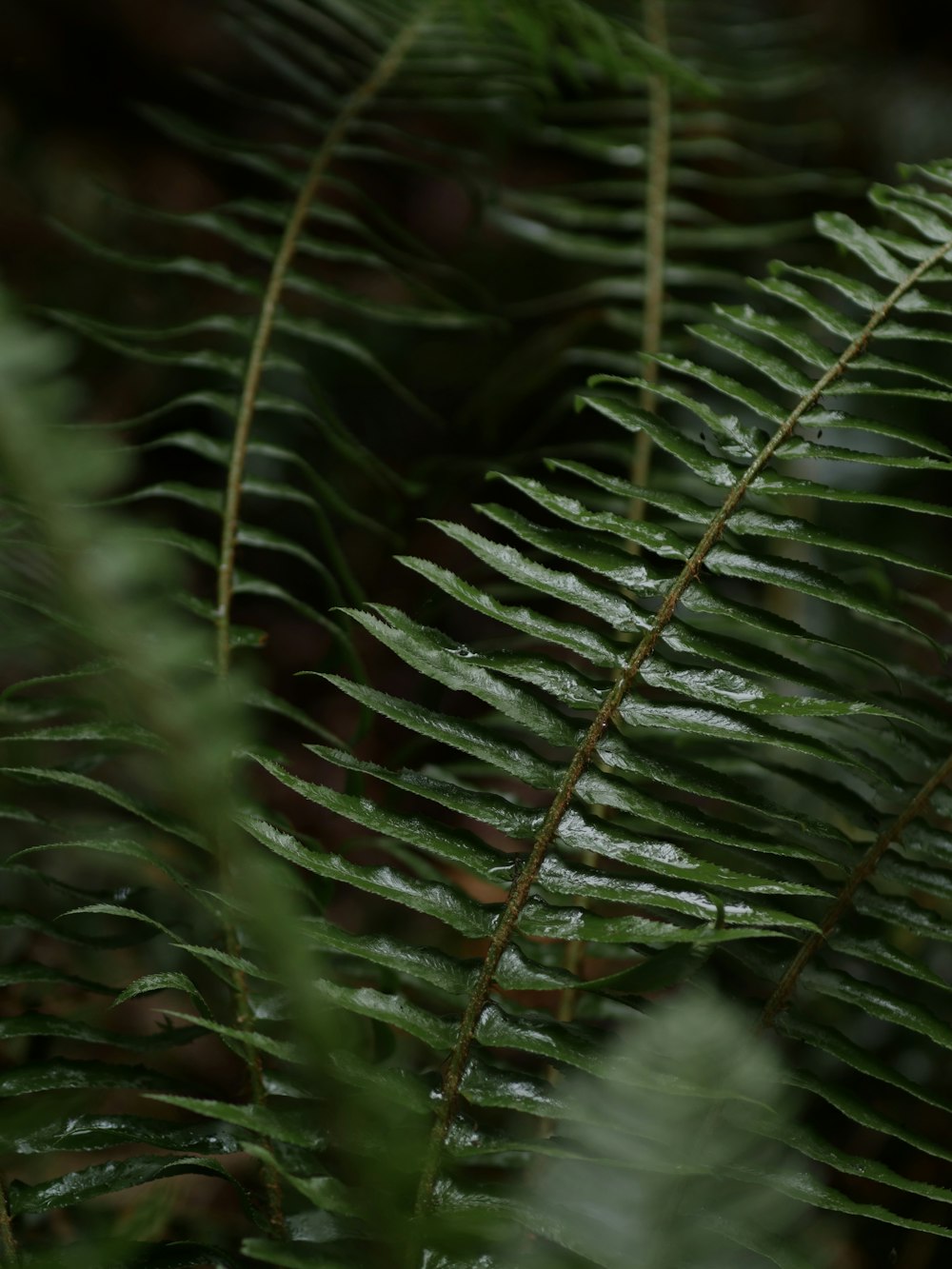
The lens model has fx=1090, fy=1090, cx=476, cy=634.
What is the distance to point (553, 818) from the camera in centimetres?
66

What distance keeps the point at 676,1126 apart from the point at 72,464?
0.46 meters

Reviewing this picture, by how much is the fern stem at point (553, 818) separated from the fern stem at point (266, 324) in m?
0.31

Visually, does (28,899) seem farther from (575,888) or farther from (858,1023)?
(858,1023)

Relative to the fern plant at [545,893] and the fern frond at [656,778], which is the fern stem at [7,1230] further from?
the fern frond at [656,778]

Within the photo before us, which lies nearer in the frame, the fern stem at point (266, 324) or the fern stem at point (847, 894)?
the fern stem at point (847, 894)

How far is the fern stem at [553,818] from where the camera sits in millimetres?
646

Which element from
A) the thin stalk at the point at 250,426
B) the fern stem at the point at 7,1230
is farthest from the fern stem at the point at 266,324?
the fern stem at the point at 7,1230

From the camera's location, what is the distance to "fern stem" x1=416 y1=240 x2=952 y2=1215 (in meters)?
0.65

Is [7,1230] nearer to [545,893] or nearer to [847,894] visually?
[545,893]

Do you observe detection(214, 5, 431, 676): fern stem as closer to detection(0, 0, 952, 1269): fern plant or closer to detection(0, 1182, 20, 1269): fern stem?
detection(0, 0, 952, 1269): fern plant

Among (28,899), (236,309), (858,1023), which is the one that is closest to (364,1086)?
(28,899)

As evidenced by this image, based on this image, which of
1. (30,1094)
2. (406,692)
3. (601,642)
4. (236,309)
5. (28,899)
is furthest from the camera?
(236,309)

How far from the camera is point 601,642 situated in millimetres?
701

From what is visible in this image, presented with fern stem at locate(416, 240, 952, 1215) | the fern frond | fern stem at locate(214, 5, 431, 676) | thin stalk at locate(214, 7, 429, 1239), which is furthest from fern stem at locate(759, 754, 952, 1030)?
fern stem at locate(214, 5, 431, 676)
